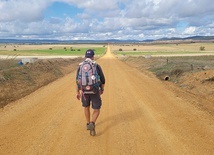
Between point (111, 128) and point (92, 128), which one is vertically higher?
point (92, 128)

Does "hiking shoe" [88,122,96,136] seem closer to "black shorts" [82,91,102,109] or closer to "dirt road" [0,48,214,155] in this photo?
"dirt road" [0,48,214,155]

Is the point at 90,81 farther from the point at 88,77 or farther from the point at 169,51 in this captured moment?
the point at 169,51

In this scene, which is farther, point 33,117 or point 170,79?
point 170,79

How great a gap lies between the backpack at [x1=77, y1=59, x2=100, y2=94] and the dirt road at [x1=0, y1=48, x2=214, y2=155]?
3.89ft

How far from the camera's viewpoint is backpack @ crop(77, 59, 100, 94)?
21.9 ft

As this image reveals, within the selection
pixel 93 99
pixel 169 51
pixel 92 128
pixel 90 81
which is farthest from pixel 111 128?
pixel 169 51

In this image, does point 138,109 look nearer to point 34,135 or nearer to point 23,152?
point 34,135

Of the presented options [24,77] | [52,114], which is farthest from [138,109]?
[24,77]

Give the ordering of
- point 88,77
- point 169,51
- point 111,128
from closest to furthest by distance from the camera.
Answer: point 88,77 → point 111,128 → point 169,51

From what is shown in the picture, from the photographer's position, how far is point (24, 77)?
63.7 feet

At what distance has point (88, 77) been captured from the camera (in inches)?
264

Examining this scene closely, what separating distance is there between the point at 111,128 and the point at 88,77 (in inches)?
69.9

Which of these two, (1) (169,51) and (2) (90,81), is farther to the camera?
(1) (169,51)

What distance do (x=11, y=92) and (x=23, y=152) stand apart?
30.6 feet
